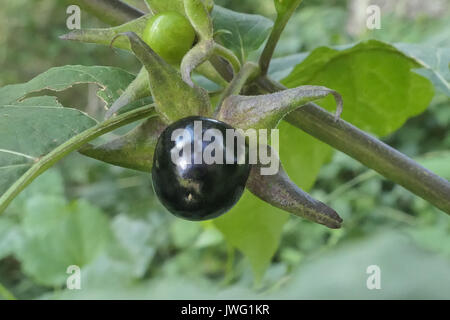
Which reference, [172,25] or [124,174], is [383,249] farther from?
[124,174]

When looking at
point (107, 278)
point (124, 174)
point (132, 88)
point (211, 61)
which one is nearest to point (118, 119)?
point (132, 88)

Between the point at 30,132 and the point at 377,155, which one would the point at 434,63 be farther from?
the point at 30,132

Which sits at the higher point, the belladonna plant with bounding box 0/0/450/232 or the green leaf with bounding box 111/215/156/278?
the green leaf with bounding box 111/215/156/278

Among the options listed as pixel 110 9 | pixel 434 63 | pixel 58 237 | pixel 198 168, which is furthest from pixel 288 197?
pixel 58 237

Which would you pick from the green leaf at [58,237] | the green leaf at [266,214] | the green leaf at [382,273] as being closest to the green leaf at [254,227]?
the green leaf at [266,214]

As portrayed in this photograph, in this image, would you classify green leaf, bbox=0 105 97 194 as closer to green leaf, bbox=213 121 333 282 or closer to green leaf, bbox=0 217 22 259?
green leaf, bbox=213 121 333 282

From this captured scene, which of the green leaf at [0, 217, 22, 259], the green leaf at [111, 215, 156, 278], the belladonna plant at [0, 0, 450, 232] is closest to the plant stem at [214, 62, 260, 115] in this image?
the belladonna plant at [0, 0, 450, 232]
